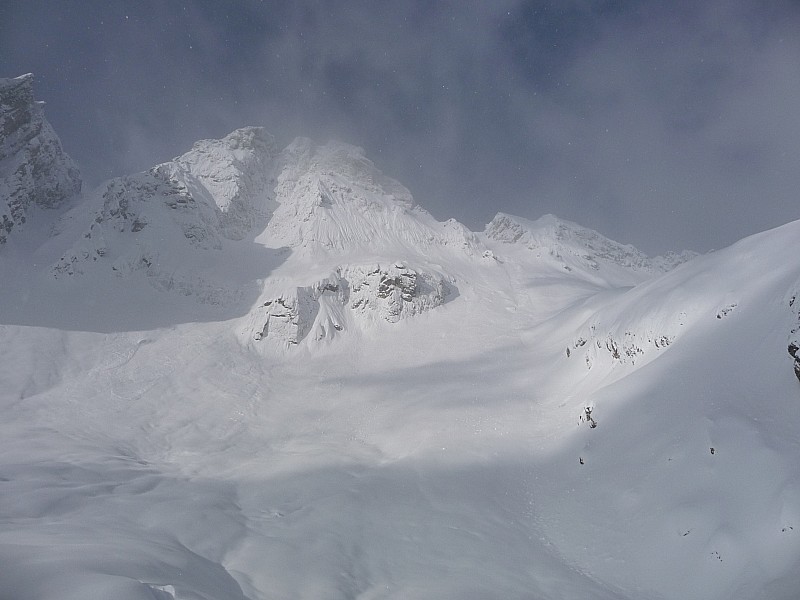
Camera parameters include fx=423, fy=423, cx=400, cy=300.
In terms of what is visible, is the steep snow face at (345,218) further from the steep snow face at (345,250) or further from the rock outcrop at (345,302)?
the rock outcrop at (345,302)

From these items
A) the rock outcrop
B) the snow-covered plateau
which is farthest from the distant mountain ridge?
the snow-covered plateau

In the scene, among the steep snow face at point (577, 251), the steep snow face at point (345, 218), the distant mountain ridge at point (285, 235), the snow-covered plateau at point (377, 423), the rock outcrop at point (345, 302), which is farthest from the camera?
the steep snow face at point (577, 251)

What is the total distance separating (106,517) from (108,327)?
38.4 meters

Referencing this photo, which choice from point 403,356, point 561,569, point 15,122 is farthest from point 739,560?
point 15,122

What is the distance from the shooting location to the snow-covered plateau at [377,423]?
9.73 meters

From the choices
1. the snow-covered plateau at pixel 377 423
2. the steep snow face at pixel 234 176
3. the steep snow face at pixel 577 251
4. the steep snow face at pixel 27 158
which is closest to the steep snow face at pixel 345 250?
the snow-covered plateau at pixel 377 423

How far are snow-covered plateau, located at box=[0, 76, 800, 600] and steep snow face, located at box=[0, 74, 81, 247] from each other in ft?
4.10

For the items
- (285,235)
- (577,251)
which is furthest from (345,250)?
(577,251)

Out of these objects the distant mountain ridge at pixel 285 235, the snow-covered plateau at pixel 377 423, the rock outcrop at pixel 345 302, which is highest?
the distant mountain ridge at pixel 285 235

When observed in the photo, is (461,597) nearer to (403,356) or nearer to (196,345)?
(403,356)

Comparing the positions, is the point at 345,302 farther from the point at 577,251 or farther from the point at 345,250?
the point at 577,251

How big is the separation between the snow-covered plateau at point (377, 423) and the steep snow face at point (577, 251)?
1814 cm

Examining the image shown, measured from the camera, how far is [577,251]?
83.4 metres

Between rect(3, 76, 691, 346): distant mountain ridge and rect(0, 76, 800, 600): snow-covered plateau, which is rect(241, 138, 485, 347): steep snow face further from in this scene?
rect(0, 76, 800, 600): snow-covered plateau
